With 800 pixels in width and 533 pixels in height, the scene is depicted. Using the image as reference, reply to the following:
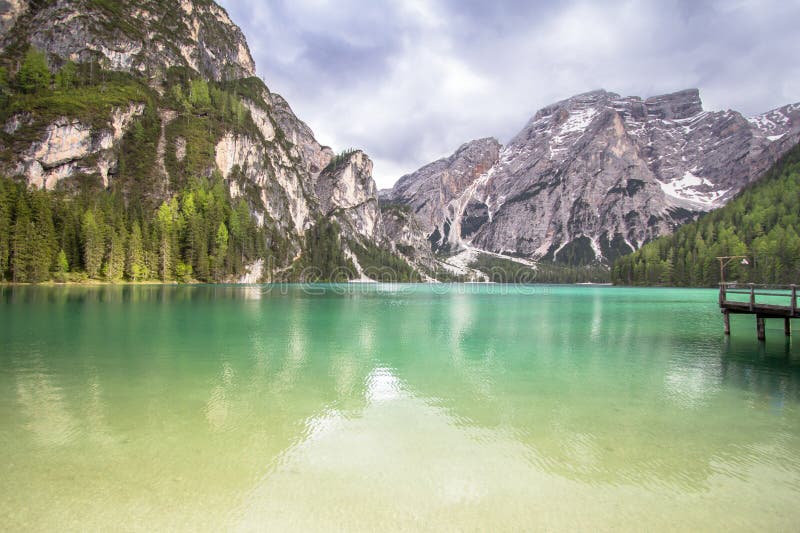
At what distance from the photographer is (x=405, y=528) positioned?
6.46m

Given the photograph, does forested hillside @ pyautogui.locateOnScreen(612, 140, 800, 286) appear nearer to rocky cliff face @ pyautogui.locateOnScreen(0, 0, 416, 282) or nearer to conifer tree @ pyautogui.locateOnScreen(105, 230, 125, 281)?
rocky cliff face @ pyautogui.locateOnScreen(0, 0, 416, 282)

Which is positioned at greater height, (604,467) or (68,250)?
(68,250)

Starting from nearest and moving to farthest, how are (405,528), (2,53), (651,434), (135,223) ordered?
(405,528)
(651,434)
(135,223)
(2,53)

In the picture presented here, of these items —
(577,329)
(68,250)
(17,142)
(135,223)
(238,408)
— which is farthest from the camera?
(17,142)

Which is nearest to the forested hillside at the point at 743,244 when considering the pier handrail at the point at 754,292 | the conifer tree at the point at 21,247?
the pier handrail at the point at 754,292

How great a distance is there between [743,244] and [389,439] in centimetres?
15983

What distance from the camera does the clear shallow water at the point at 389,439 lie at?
6.90 m

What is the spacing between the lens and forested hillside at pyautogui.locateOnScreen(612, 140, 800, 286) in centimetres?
11338

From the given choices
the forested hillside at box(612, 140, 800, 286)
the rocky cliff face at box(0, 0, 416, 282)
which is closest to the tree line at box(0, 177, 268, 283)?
the rocky cliff face at box(0, 0, 416, 282)

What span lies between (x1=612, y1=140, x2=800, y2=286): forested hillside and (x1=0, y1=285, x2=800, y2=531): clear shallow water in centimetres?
12650

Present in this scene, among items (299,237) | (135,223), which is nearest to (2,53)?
(135,223)

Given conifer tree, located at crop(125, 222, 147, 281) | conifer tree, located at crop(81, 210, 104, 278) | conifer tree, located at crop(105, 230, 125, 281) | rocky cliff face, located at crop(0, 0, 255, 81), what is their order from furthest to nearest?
rocky cliff face, located at crop(0, 0, 255, 81), conifer tree, located at crop(125, 222, 147, 281), conifer tree, located at crop(105, 230, 125, 281), conifer tree, located at crop(81, 210, 104, 278)

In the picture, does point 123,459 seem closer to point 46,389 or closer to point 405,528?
point 405,528

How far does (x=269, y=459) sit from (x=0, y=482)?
4.87 m
